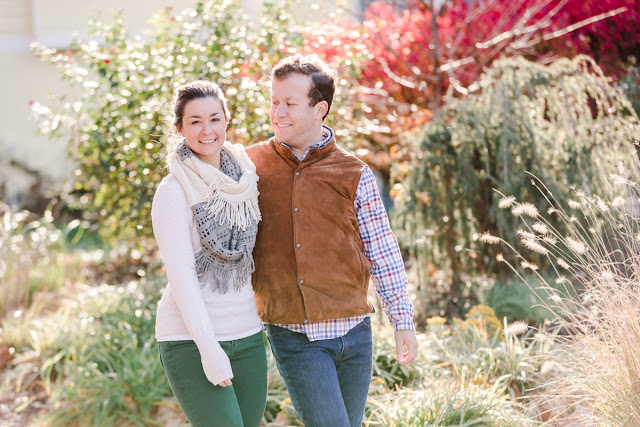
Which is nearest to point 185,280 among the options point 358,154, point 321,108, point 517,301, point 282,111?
point 282,111

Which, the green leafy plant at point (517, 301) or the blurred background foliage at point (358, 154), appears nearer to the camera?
the blurred background foliage at point (358, 154)

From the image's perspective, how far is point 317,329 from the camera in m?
2.44

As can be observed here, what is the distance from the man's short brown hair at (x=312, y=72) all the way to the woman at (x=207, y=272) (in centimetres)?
25

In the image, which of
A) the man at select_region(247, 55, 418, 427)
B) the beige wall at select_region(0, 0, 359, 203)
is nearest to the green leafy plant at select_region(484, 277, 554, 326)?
the man at select_region(247, 55, 418, 427)

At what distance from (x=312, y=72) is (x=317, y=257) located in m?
0.65

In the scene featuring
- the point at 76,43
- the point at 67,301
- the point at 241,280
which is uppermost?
the point at 76,43

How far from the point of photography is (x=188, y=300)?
222cm

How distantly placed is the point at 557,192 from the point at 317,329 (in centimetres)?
304

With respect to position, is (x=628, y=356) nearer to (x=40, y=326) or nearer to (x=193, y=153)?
(x=193, y=153)

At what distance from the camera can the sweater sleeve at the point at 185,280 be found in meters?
2.21

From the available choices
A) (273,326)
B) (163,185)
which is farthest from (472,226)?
→ (163,185)

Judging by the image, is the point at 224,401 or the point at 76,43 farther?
the point at 76,43

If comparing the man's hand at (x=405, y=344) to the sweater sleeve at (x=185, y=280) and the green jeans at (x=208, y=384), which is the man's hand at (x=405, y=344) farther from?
the sweater sleeve at (x=185, y=280)

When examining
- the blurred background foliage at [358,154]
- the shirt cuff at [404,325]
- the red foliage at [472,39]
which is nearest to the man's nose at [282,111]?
the shirt cuff at [404,325]
